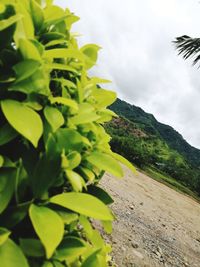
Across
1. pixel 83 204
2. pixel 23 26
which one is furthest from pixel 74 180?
pixel 23 26

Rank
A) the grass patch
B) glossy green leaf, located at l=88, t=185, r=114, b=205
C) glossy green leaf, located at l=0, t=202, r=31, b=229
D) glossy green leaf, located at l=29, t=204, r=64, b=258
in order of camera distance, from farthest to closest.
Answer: the grass patch
glossy green leaf, located at l=88, t=185, r=114, b=205
glossy green leaf, located at l=0, t=202, r=31, b=229
glossy green leaf, located at l=29, t=204, r=64, b=258

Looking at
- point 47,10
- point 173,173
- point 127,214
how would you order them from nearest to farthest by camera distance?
1. point 47,10
2. point 127,214
3. point 173,173

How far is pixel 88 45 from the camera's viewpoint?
1220 millimetres

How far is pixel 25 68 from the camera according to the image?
2.64ft

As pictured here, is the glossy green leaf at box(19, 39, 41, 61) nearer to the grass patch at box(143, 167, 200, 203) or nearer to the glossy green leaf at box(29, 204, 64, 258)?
the glossy green leaf at box(29, 204, 64, 258)

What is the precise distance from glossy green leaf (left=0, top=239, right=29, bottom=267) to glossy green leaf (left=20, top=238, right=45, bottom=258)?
0.18ft

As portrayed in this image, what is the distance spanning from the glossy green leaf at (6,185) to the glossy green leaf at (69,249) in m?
0.22

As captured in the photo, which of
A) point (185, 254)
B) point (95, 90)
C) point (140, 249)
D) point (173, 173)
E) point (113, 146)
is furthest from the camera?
point (173, 173)

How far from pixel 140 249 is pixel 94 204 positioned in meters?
3.70

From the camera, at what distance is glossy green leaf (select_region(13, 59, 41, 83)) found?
0.80 meters

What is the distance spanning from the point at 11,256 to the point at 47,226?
103 millimetres

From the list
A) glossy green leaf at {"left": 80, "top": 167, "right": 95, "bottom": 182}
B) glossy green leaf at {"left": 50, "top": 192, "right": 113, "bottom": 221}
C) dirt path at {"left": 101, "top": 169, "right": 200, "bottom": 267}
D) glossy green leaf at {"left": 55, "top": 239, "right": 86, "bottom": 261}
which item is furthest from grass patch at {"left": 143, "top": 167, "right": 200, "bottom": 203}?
glossy green leaf at {"left": 50, "top": 192, "right": 113, "bottom": 221}

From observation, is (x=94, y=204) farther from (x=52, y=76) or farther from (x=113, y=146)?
(x=113, y=146)

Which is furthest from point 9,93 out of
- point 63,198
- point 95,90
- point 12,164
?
→ point 95,90
